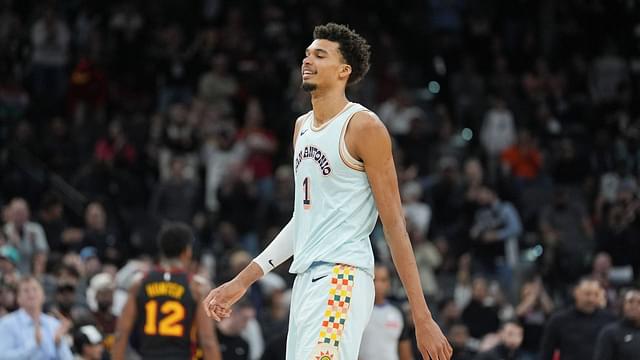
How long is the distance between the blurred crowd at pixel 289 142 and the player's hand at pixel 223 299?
732cm

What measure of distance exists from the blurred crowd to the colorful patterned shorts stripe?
778cm

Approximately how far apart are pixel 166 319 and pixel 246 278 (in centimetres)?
325

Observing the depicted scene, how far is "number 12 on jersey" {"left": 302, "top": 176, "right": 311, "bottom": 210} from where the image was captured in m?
5.98

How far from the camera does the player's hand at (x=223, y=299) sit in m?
6.14

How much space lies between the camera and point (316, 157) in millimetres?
5941

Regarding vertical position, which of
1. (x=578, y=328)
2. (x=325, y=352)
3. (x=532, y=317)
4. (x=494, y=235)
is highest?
(x=325, y=352)

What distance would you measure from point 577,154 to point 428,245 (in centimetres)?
406

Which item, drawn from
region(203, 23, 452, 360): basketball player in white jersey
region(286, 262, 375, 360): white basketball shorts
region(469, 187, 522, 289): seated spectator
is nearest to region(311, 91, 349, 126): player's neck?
region(203, 23, 452, 360): basketball player in white jersey

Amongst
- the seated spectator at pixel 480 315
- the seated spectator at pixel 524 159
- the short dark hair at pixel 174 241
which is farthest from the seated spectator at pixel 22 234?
the seated spectator at pixel 524 159

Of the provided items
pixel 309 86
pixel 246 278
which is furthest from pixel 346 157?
pixel 246 278

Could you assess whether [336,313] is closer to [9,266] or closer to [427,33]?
[9,266]

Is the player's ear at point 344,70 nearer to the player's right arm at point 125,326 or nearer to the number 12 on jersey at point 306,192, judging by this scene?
the number 12 on jersey at point 306,192

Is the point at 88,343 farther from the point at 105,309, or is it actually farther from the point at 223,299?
the point at 223,299

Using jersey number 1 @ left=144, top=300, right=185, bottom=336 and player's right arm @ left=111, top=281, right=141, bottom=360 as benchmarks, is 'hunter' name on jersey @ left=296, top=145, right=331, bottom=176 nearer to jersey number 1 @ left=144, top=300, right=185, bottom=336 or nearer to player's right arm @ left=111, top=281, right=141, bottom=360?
jersey number 1 @ left=144, top=300, right=185, bottom=336
